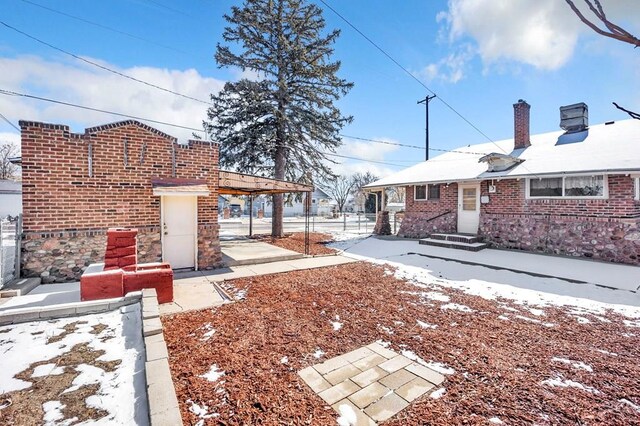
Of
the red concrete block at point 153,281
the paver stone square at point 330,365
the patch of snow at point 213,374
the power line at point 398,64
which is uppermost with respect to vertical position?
the power line at point 398,64

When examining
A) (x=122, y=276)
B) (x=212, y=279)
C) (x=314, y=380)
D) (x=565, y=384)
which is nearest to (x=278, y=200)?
(x=212, y=279)

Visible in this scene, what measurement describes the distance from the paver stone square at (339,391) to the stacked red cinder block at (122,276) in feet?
11.8

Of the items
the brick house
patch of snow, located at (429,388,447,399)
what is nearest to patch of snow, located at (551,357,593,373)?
patch of snow, located at (429,388,447,399)

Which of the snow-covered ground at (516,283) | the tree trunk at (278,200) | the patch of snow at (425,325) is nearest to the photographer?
the patch of snow at (425,325)

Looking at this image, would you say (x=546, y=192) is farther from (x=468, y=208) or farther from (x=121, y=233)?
(x=121, y=233)

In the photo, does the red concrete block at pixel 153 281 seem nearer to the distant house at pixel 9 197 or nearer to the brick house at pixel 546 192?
the brick house at pixel 546 192

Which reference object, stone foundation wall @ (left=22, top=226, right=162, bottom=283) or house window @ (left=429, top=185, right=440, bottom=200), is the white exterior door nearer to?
house window @ (left=429, top=185, right=440, bottom=200)

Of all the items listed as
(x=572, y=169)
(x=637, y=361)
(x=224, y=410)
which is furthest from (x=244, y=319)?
(x=572, y=169)

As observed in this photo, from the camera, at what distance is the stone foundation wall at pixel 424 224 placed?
41.4 ft

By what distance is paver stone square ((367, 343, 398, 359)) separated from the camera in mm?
3430

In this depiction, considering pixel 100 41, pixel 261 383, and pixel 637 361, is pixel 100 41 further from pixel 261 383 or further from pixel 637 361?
pixel 637 361

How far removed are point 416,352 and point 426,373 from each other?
0.44 metres

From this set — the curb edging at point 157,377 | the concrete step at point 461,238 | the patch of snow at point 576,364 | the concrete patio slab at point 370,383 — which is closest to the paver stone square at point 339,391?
the concrete patio slab at point 370,383

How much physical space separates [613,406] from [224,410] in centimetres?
346
